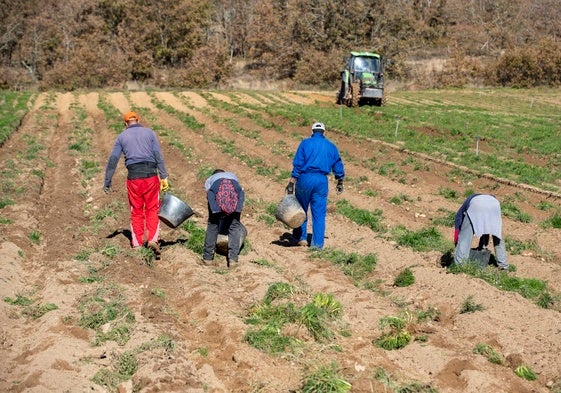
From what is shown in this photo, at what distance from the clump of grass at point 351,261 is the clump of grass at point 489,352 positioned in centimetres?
274

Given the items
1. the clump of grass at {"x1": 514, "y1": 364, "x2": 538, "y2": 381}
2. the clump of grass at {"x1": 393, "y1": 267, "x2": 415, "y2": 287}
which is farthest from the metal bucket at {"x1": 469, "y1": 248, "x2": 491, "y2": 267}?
the clump of grass at {"x1": 514, "y1": 364, "x2": 538, "y2": 381}

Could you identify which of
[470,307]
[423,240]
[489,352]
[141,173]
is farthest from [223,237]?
[489,352]

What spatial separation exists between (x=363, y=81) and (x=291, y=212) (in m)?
24.1

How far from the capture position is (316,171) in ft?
32.2

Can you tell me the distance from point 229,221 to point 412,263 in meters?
2.65

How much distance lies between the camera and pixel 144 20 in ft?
194

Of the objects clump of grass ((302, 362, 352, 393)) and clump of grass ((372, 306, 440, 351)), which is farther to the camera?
clump of grass ((372, 306, 440, 351))

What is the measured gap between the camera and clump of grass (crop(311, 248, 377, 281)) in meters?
9.15

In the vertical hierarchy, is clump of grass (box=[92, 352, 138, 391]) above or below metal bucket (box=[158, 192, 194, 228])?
below

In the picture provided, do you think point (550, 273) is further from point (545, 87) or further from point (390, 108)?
point (545, 87)

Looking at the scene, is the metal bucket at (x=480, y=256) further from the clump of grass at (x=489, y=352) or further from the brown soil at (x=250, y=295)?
the clump of grass at (x=489, y=352)

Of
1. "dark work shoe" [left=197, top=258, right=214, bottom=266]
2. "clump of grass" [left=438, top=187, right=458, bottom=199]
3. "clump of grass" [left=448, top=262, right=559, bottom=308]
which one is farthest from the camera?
"clump of grass" [left=438, top=187, right=458, bottom=199]

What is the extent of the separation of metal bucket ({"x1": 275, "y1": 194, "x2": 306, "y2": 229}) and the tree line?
137ft

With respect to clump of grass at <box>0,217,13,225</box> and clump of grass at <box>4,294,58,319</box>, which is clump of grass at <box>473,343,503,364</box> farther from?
clump of grass at <box>0,217,13,225</box>
